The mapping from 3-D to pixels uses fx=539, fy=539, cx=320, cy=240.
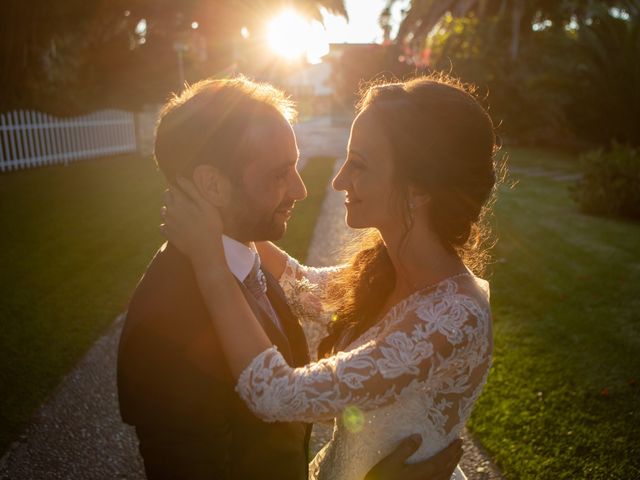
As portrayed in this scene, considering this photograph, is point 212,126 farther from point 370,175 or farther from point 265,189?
point 370,175

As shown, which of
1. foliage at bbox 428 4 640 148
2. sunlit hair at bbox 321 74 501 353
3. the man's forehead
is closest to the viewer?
the man's forehead

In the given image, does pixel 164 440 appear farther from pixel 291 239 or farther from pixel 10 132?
pixel 10 132

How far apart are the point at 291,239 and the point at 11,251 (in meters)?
4.53

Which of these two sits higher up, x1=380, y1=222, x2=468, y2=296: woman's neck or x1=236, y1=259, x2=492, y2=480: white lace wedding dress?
x1=380, y1=222, x2=468, y2=296: woman's neck

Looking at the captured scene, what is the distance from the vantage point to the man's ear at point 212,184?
6.15ft

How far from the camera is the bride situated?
1795mm

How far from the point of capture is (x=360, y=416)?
2211mm

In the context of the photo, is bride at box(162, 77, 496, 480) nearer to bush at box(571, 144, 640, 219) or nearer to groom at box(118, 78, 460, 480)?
groom at box(118, 78, 460, 480)

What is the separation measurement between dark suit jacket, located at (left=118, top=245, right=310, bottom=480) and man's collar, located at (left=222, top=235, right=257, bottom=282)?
0.60ft

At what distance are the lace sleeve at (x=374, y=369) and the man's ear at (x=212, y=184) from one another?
0.57m

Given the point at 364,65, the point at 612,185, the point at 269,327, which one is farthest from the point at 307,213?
the point at 364,65

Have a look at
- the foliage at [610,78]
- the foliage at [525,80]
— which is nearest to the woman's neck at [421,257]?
the foliage at [610,78]

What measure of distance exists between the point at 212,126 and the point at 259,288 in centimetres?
66

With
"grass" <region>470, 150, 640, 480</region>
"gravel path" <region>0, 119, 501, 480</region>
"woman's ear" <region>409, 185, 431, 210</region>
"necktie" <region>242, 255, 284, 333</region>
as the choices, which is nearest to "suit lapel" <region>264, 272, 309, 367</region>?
"necktie" <region>242, 255, 284, 333</region>
